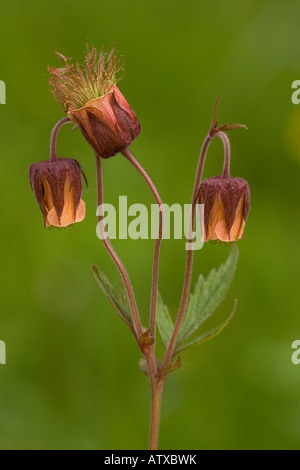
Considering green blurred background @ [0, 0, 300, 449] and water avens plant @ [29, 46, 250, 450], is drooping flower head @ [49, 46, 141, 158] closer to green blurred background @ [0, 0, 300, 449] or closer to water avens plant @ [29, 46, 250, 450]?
water avens plant @ [29, 46, 250, 450]

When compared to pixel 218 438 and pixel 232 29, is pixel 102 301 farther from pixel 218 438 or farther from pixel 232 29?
pixel 232 29

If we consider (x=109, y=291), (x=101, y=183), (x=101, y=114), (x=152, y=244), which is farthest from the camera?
(x=152, y=244)

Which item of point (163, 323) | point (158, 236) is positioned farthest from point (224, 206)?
point (163, 323)

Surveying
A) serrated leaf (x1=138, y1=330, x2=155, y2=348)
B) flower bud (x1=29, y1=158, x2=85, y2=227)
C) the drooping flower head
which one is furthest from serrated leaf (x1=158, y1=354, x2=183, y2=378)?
the drooping flower head

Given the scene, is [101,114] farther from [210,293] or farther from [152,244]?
[152,244]

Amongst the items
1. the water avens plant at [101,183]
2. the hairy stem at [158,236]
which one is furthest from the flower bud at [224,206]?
the hairy stem at [158,236]
